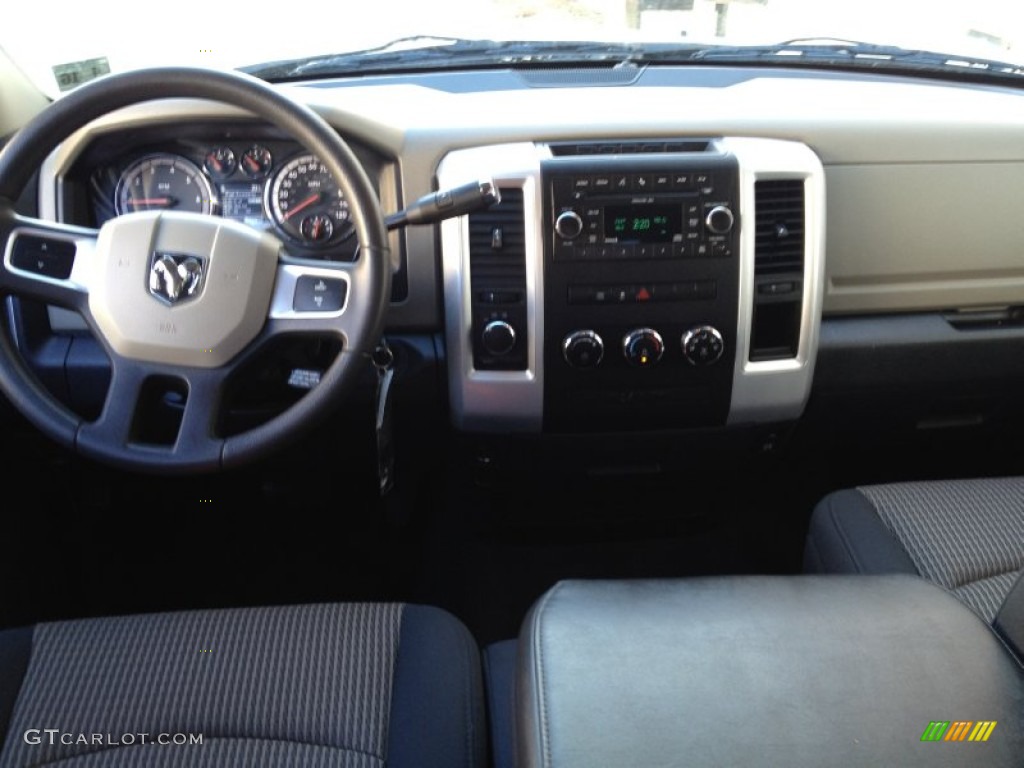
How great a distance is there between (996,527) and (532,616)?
787 millimetres

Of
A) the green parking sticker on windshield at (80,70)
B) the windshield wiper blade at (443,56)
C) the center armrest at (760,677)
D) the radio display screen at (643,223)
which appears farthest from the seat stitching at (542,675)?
the green parking sticker on windshield at (80,70)

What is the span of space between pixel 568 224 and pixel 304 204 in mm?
449

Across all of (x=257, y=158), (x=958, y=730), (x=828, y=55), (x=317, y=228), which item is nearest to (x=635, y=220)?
(x=317, y=228)

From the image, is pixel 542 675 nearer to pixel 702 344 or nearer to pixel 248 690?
pixel 248 690

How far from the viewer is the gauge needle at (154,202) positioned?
1.53m

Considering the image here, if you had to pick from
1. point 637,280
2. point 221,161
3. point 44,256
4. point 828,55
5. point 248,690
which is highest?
point 828,55

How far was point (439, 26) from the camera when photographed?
1818 mm

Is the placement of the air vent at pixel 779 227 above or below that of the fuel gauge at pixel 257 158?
below

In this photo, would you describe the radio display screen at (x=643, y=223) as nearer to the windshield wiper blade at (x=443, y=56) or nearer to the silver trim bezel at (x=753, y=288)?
the silver trim bezel at (x=753, y=288)

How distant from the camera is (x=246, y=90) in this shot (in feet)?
3.97

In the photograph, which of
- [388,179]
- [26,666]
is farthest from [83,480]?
[388,179]

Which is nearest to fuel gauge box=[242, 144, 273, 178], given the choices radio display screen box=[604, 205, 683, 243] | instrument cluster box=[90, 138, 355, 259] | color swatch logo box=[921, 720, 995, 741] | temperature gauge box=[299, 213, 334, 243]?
instrument cluster box=[90, 138, 355, 259]

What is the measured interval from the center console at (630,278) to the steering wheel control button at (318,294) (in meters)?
0.26

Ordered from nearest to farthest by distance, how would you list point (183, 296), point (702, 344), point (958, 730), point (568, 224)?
1. point (958, 730)
2. point (183, 296)
3. point (568, 224)
4. point (702, 344)
